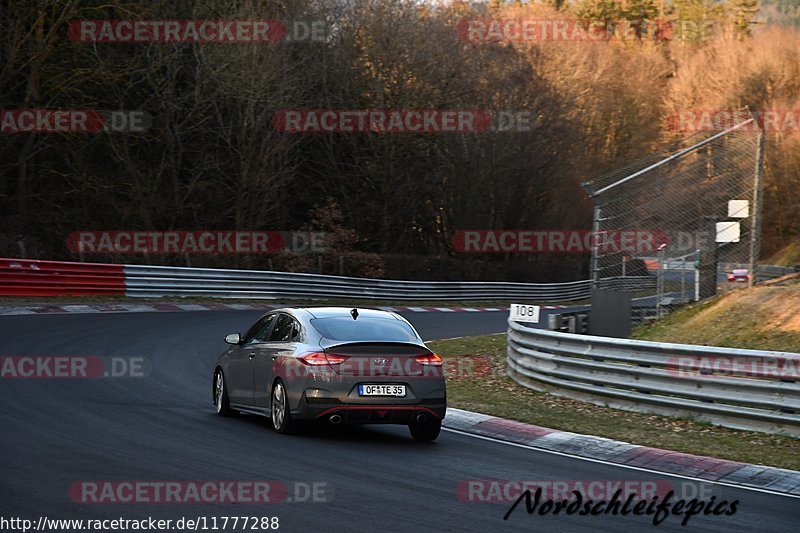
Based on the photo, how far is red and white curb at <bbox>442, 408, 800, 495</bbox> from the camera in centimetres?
1005

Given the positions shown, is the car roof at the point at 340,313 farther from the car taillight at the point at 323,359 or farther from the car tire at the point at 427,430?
the car tire at the point at 427,430

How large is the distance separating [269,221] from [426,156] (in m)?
8.56

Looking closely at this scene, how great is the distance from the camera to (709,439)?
12266mm

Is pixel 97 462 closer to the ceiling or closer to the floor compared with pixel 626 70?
closer to the floor

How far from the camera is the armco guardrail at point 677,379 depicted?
489 inches

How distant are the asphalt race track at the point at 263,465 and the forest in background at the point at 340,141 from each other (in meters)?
19.0

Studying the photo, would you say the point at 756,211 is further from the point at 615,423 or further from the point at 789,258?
the point at 789,258

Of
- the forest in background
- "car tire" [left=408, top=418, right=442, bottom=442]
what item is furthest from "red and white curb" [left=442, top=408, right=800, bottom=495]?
the forest in background

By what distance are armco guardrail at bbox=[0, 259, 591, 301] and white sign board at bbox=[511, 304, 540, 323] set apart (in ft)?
47.6

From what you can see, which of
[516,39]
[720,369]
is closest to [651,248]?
[720,369]

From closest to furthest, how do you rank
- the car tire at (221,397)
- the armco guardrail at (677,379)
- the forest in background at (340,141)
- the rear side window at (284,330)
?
the rear side window at (284,330) → the armco guardrail at (677,379) → the car tire at (221,397) → the forest in background at (340,141)

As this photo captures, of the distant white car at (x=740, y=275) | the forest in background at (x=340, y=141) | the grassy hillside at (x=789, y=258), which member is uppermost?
the forest in background at (x=340, y=141)

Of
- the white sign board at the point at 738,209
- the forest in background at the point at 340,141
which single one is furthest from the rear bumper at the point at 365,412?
the forest in background at the point at 340,141

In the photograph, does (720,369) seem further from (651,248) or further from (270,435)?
(651,248)
